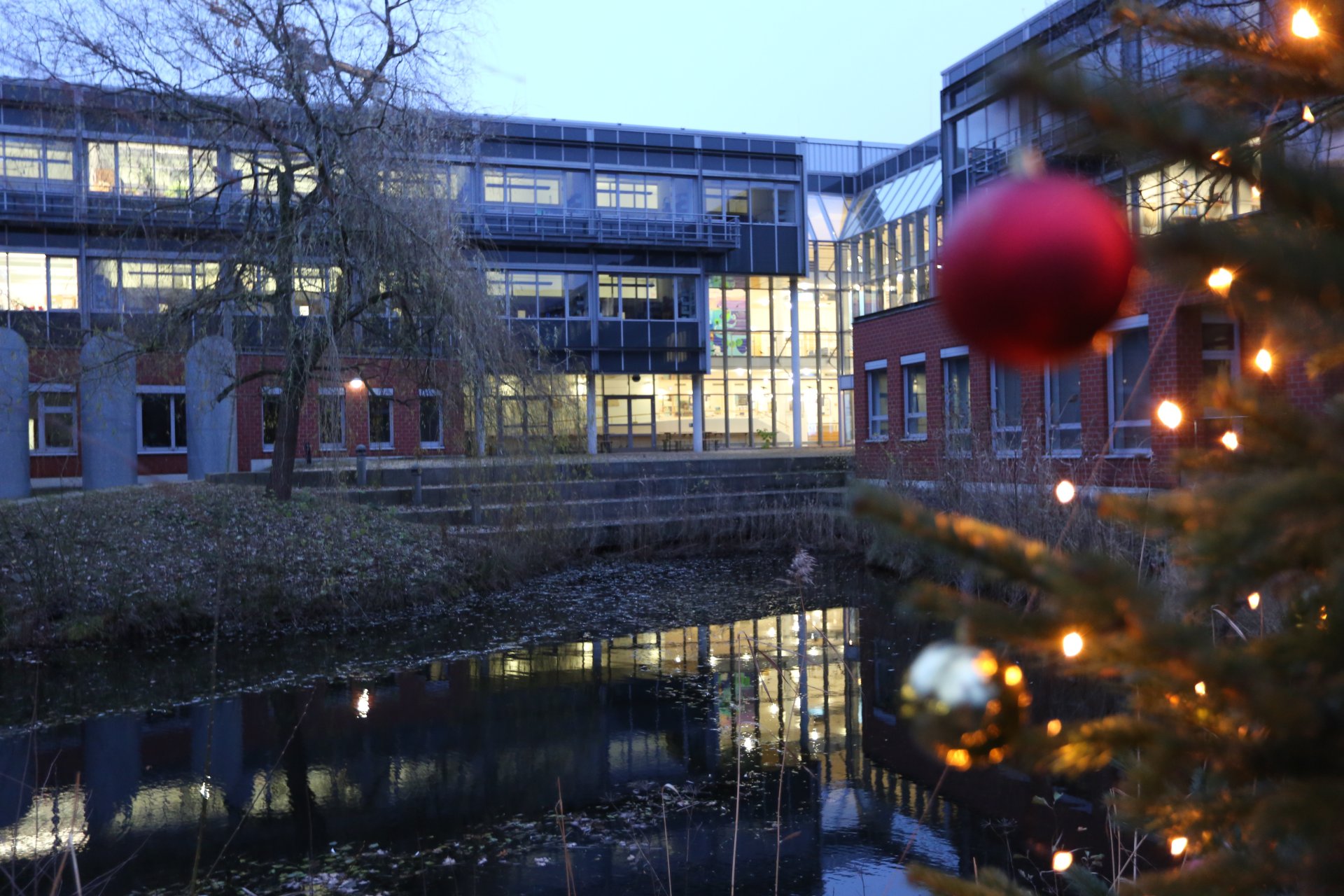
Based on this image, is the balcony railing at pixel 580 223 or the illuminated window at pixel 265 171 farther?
the balcony railing at pixel 580 223

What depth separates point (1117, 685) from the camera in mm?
1142

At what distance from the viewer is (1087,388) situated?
35.0 ft

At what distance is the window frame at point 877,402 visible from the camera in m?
22.4

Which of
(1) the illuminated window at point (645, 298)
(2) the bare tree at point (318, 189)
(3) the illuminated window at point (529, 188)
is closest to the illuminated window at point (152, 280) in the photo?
(2) the bare tree at point (318, 189)

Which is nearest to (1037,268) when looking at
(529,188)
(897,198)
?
(897,198)

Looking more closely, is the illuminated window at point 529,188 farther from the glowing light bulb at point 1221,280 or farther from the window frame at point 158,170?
the glowing light bulb at point 1221,280

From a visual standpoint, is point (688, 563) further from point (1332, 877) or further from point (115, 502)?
point (1332, 877)

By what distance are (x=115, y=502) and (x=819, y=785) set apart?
1131 centimetres

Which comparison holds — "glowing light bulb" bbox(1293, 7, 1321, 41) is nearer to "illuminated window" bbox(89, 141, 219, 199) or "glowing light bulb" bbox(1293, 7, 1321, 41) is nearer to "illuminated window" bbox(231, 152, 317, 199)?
"illuminated window" bbox(231, 152, 317, 199)

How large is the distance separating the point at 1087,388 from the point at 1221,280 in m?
10.7

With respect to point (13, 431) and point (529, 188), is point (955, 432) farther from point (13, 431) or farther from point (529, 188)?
point (529, 188)

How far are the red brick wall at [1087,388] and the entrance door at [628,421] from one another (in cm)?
1235

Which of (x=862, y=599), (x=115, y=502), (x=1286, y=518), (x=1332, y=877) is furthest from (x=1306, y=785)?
(x=115, y=502)

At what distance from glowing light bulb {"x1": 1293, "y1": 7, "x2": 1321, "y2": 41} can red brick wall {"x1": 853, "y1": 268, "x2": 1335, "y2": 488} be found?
21 centimetres
